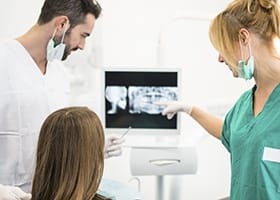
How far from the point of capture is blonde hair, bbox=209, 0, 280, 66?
1.43 metres

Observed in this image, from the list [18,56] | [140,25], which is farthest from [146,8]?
[18,56]

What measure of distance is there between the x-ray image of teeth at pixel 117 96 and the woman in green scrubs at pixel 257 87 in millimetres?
555

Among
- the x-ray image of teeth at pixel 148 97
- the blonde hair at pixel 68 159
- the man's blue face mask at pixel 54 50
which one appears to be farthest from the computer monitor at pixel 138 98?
the blonde hair at pixel 68 159

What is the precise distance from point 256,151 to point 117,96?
72 centimetres

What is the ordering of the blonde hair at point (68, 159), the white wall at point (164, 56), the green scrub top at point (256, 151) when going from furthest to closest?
the white wall at point (164, 56)
the green scrub top at point (256, 151)
the blonde hair at point (68, 159)

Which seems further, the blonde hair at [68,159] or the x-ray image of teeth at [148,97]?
the x-ray image of teeth at [148,97]

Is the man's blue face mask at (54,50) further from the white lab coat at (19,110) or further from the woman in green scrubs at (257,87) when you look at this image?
the woman in green scrubs at (257,87)

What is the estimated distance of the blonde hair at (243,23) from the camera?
143 cm

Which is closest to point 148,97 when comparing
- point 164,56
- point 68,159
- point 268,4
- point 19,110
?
point 164,56

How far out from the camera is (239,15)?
4.83ft

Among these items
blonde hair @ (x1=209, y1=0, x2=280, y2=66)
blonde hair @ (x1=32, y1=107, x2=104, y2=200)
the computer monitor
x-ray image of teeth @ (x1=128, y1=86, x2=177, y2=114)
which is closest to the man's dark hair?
the computer monitor

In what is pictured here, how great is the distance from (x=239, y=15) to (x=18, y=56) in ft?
2.72

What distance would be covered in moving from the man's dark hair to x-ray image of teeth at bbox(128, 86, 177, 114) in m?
0.37

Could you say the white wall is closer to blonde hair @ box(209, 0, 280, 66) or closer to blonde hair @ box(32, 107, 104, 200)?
blonde hair @ box(209, 0, 280, 66)
